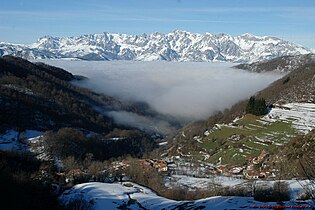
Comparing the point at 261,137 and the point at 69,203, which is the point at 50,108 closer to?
the point at 261,137

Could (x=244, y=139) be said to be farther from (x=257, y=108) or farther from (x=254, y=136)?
(x=257, y=108)

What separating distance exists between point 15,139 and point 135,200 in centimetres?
9833

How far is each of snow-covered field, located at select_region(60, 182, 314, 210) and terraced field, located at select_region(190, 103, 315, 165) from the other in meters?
47.3

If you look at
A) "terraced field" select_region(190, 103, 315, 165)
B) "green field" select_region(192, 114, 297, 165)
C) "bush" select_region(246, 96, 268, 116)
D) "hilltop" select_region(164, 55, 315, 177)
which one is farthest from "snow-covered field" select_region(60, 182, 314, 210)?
"bush" select_region(246, 96, 268, 116)

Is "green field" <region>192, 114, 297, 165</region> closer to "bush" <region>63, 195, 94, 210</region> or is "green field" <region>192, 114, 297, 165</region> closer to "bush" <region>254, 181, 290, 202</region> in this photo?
"bush" <region>254, 181, 290, 202</region>

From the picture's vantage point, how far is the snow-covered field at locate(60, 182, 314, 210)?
128 ft

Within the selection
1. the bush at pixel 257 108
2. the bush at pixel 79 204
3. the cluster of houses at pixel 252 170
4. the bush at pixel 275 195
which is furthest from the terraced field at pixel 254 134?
the bush at pixel 79 204

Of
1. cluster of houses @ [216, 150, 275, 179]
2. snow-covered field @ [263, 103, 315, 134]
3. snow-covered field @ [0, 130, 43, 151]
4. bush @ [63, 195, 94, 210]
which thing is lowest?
snow-covered field @ [0, 130, 43, 151]

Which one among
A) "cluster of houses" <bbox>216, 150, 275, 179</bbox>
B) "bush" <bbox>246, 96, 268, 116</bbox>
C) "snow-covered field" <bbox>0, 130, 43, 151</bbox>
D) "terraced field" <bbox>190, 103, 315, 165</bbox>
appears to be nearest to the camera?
"cluster of houses" <bbox>216, 150, 275, 179</bbox>

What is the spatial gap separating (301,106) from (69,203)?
100690 mm

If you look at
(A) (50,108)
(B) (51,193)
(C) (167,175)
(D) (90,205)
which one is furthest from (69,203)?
(A) (50,108)

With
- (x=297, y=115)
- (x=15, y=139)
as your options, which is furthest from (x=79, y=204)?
(x=15, y=139)

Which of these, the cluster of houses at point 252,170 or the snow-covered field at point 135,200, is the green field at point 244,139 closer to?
the cluster of houses at point 252,170

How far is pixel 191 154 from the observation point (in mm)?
120438
